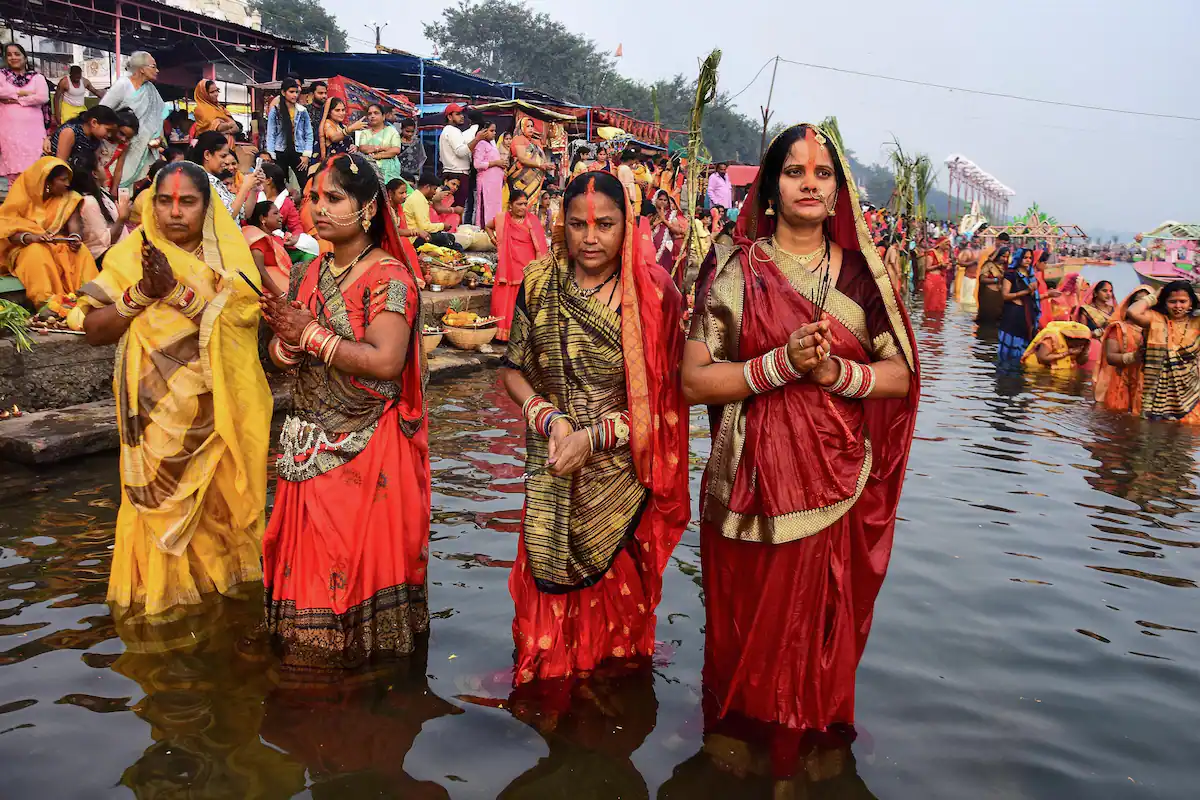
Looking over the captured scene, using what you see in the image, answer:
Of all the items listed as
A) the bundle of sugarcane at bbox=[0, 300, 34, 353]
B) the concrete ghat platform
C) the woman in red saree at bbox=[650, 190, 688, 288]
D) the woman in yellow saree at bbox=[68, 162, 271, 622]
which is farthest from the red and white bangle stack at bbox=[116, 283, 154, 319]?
A: the woman in red saree at bbox=[650, 190, 688, 288]

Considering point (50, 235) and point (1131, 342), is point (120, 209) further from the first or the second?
point (1131, 342)

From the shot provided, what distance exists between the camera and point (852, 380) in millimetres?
2744

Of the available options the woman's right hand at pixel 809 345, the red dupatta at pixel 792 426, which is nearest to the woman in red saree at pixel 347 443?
the red dupatta at pixel 792 426

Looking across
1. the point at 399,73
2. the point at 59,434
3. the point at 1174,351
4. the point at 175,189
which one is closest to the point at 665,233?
the point at 1174,351

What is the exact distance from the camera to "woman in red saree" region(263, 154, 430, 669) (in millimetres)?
3271

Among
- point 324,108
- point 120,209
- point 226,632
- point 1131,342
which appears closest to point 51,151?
point 120,209

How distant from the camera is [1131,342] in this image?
29.3 feet

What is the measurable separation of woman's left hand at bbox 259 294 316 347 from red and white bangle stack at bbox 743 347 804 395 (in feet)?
5.09

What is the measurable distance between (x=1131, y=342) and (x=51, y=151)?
34.8 feet

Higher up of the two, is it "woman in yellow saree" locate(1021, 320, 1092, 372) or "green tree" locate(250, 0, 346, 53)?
"green tree" locate(250, 0, 346, 53)

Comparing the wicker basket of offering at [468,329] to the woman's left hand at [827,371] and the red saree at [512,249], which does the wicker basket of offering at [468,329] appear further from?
the woman's left hand at [827,371]

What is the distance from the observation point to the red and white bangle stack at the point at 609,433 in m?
3.06

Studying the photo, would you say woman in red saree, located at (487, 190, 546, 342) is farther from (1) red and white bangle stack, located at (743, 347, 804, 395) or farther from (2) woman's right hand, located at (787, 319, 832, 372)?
(2) woman's right hand, located at (787, 319, 832, 372)

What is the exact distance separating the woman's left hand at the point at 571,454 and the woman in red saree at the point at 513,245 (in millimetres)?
7680
